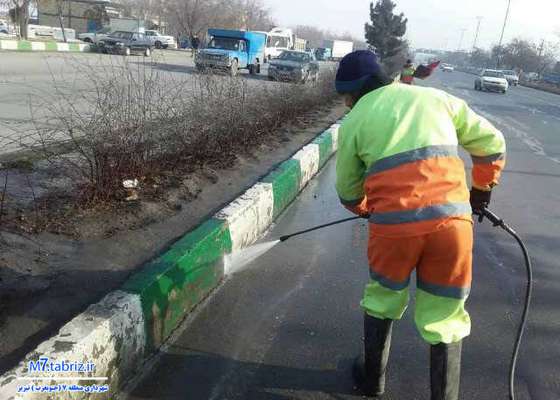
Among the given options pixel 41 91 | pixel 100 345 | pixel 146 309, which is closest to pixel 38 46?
pixel 41 91

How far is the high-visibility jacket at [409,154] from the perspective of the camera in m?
2.21

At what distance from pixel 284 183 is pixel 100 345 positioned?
3658 mm

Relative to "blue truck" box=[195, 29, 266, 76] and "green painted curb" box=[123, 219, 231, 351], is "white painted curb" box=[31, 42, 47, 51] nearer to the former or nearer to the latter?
"blue truck" box=[195, 29, 266, 76]

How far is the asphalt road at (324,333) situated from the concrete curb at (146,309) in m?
0.14

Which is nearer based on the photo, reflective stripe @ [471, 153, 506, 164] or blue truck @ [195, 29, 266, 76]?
reflective stripe @ [471, 153, 506, 164]

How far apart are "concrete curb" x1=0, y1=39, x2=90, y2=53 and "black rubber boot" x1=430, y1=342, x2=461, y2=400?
30.5 metres

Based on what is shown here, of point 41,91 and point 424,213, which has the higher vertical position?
point 424,213

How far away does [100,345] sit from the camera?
2381 mm

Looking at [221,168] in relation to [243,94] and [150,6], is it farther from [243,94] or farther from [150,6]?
[150,6]

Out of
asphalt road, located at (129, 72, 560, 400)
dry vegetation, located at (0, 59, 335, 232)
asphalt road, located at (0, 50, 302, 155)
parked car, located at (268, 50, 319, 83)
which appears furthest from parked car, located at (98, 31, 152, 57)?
asphalt road, located at (129, 72, 560, 400)

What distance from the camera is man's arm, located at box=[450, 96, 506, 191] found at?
7.95 feet

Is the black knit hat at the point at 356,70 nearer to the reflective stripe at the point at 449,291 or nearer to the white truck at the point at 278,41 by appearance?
the reflective stripe at the point at 449,291

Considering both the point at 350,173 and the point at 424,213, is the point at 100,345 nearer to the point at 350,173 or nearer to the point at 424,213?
the point at 350,173

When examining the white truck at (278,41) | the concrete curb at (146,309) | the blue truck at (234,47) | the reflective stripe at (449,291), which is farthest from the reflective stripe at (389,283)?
the white truck at (278,41)
